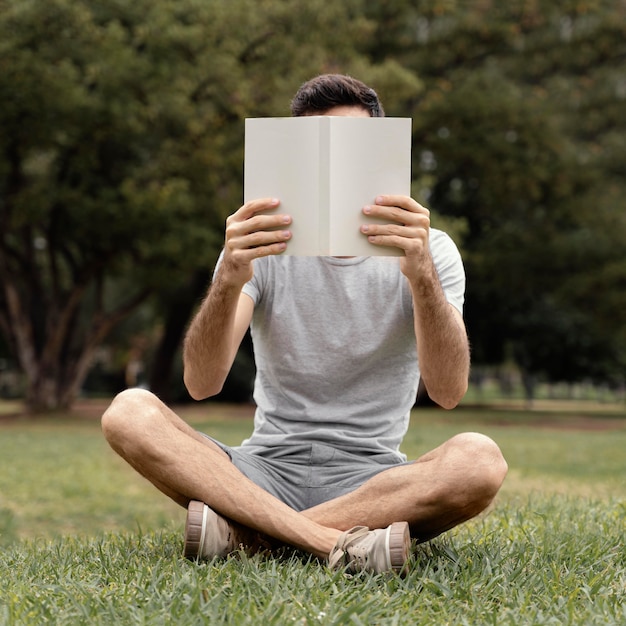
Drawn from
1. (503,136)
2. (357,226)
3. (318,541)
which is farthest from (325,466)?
(503,136)

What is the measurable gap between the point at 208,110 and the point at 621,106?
816 cm

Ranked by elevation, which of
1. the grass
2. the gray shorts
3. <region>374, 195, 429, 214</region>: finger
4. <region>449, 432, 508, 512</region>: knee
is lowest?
the grass

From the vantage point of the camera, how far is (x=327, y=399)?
3.02 metres

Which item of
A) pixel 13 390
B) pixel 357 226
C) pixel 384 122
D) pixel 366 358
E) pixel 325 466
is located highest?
pixel 384 122

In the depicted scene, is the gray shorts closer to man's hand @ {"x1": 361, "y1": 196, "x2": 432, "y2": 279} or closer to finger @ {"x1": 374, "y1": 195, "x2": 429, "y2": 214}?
man's hand @ {"x1": 361, "y1": 196, "x2": 432, "y2": 279}

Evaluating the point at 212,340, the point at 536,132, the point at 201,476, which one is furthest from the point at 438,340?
the point at 536,132

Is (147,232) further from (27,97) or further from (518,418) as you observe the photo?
(518,418)

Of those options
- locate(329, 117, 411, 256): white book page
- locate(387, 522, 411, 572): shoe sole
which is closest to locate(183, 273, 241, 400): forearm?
locate(329, 117, 411, 256): white book page

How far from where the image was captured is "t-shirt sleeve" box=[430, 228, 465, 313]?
9.86ft

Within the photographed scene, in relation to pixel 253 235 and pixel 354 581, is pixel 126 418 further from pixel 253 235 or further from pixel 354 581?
pixel 354 581

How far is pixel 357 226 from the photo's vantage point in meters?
2.67

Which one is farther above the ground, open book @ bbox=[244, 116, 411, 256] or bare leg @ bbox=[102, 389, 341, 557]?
open book @ bbox=[244, 116, 411, 256]

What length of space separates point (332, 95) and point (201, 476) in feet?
4.28

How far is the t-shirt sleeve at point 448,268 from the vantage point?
3.00m
